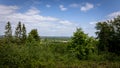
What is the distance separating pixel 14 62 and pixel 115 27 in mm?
30237

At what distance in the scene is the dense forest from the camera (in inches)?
765

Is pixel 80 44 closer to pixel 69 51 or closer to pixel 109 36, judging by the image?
pixel 69 51

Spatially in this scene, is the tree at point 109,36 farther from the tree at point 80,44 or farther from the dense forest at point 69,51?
the tree at point 80,44

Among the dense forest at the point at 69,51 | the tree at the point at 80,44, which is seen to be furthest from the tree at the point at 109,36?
the tree at the point at 80,44

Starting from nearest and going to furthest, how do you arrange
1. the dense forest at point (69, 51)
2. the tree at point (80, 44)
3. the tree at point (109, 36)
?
the dense forest at point (69, 51) < the tree at point (80, 44) < the tree at point (109, 36)

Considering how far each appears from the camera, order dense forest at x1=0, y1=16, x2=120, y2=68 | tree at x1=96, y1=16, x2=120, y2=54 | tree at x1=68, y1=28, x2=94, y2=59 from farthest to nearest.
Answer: tree at x1=96, y1=16, x2=120, y2=54
tree at x1=68, y1=28, x2=94, y2=59
dense forest at x1=0, y1=16, x2=120, y2=68

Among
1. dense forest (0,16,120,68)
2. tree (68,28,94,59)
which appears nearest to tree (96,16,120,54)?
dense forest (0,16,120,68)

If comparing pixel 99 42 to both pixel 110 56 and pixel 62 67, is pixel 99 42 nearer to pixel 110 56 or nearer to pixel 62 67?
pixel 110 56

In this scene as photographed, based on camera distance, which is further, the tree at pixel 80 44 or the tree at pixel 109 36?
the tree at pixel 109 36

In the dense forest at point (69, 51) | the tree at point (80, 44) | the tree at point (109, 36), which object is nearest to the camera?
the dense forest at point (69, 51)

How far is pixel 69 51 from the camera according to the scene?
3744 cm

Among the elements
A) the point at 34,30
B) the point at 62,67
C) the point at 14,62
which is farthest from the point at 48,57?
the point at 34,30

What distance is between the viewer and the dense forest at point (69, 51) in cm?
1944

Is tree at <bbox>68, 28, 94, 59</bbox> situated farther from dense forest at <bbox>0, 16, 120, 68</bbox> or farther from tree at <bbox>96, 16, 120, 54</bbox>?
tree at <bbox>96, 16, 120, 54</bbox>
